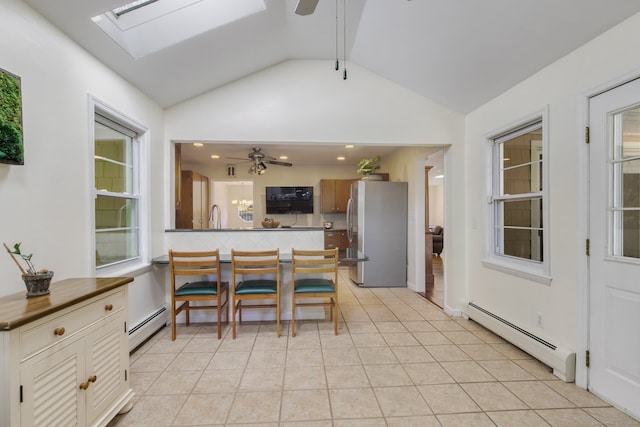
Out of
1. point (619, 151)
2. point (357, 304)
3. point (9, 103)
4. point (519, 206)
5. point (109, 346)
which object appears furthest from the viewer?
point (357, 304)

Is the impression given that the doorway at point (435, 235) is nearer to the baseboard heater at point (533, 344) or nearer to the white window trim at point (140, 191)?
the baseboard heater at point (533, 344)

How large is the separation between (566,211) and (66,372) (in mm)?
3286

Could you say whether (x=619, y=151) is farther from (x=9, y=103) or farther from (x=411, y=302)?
(x=9, y=103)

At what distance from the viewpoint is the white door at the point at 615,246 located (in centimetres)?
179

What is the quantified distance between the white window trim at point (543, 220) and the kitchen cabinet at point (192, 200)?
447 cm

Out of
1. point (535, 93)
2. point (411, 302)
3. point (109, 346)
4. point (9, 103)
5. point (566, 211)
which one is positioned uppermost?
point (535, 93)

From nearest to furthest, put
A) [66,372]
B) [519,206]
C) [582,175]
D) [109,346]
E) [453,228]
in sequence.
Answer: [66,372]
[109,346]
[582,175]
[519,206]
[453,228]

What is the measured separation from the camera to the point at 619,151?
1.89 m

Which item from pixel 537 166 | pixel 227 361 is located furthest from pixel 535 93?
pixel 227 361

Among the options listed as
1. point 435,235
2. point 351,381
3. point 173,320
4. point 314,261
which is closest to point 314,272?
point 314,261

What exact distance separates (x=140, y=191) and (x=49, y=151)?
3.77 ft

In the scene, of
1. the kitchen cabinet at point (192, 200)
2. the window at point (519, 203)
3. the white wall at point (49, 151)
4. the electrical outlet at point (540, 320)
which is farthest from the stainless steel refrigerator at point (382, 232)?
the white wall at point (49, 151)

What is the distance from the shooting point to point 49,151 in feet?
5.83

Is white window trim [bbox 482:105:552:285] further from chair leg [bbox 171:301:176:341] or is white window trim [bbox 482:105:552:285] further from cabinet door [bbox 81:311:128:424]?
chair leg [bbox 171:301:176:341]
